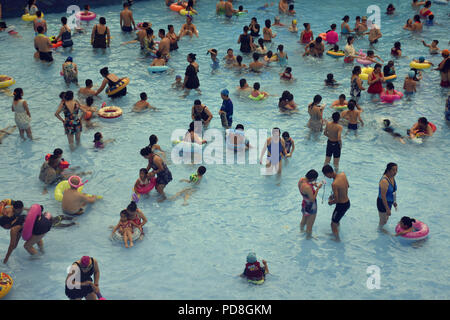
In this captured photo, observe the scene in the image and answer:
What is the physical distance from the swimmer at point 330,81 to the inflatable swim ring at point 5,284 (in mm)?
11110

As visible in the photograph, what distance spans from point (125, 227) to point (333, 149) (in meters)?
5.22

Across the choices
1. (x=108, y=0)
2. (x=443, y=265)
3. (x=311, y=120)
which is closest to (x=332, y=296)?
(x=443, y=265)

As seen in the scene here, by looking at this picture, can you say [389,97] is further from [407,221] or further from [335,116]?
[407,221]

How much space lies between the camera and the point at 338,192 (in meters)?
9.52

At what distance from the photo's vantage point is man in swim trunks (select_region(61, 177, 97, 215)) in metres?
10.7

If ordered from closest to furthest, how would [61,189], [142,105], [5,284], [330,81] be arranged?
[5,284] < [61,189] < [142,105] < [330,81]

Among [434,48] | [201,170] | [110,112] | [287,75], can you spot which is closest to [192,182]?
[201,170]

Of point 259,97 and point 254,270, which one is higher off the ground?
point 259,97

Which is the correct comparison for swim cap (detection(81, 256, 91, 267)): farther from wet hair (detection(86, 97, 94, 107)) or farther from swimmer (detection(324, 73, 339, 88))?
swimmer (detection(324, 73, 339, 88))

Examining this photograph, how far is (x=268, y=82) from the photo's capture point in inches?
659

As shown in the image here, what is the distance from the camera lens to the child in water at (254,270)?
8.91 metres

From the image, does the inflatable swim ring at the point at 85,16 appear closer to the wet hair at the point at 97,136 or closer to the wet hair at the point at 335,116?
the wet hair at the point at 97,136
